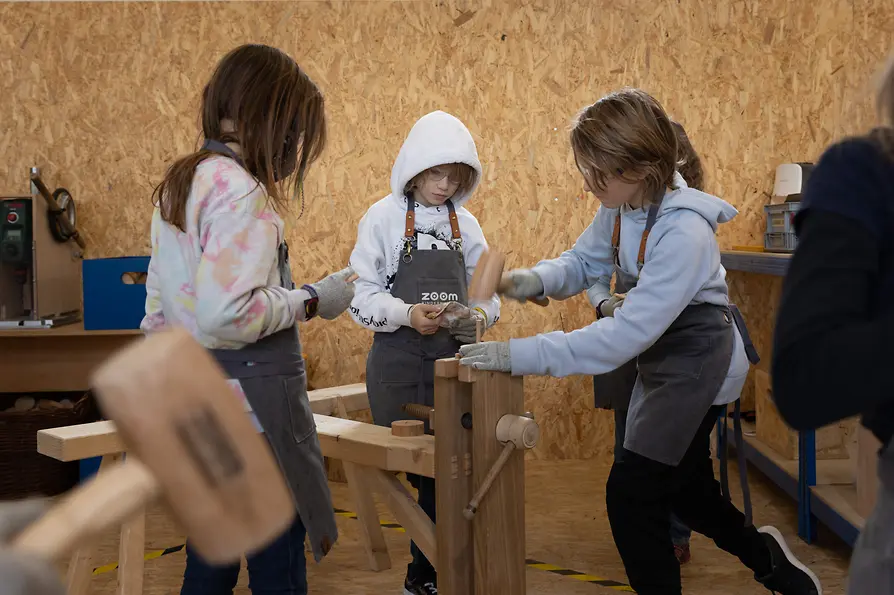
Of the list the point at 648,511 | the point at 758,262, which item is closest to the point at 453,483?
the point at 648,511

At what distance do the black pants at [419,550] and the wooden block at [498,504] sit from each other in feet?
1.88

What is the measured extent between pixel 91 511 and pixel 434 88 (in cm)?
376

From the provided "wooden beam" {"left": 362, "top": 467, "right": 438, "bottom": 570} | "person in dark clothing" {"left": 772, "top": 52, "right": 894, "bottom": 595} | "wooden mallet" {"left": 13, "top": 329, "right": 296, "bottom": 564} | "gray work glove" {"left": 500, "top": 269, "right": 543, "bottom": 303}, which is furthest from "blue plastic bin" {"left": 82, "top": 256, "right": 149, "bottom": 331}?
"person in dark clothing" {"left": 772, "top": 52, "right": 894, "bottom": 595}

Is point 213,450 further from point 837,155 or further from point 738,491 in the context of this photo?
point 738,491

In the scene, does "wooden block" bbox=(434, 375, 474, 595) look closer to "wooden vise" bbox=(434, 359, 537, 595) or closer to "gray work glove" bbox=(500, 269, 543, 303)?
"wooden vise" bbox=(434, 359, 537, 595)

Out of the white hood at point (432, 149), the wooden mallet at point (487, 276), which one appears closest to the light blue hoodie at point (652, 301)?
the wooden mallet at point (487, 276)

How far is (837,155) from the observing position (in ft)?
2.91

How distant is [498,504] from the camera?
2047 millimetres

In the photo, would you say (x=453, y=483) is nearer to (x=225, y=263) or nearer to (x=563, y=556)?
(x=225, y=263)

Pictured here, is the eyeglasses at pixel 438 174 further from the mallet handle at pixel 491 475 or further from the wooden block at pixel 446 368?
the mallet handle at pixel 491 475

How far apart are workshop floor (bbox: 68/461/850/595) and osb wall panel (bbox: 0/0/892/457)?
3.31 feet

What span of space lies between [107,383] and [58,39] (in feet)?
13.3

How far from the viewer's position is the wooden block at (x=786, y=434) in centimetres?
349

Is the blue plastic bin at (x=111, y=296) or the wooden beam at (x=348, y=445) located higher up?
the blue plastic bin at (x=111, y=296)
